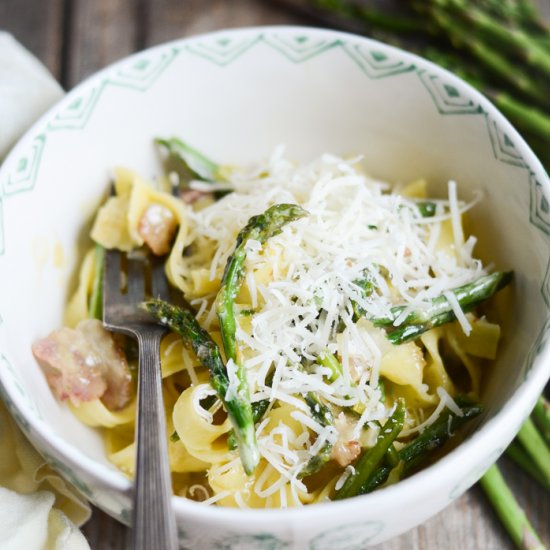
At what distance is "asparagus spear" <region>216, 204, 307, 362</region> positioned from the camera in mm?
2230

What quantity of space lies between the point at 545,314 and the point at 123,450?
135 centimetres

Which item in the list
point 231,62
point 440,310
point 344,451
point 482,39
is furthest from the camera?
point 482,39

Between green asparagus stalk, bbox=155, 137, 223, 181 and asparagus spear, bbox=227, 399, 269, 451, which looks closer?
asparagus spear, bbox=227, 399, 269, 451

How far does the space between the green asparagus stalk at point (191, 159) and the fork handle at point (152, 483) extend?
3.71 feet

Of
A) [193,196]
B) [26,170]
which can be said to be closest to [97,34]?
[193,196]

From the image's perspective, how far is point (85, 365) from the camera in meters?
2.39

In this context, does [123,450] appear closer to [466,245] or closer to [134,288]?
[134,288]

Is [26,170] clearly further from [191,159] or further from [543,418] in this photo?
[543,418]

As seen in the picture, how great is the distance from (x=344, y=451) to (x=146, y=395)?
0.59 meters

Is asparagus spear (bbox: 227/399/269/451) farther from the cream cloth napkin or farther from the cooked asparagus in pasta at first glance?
the cream cloth napkin

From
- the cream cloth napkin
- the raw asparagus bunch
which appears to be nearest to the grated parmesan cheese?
the cream cloth napkin

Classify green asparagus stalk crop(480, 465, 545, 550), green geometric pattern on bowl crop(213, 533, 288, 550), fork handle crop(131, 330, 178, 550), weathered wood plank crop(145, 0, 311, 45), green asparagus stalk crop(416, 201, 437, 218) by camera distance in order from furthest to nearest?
1. weathered wood plank crop(145, 0, 311, 45)
2. green asparagus stalk crop(416, 201, 437, 218)
3. green asparagus stalk crop(480, 465, 545, 550)
4. green geometric pattern on bowl crop(213, 533, 288, 550)
5. fork handle crop(131, 330, 178, 550)

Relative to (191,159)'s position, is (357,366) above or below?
below

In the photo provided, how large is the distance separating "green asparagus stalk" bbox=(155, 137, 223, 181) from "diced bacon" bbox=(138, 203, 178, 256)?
0.24 metres
